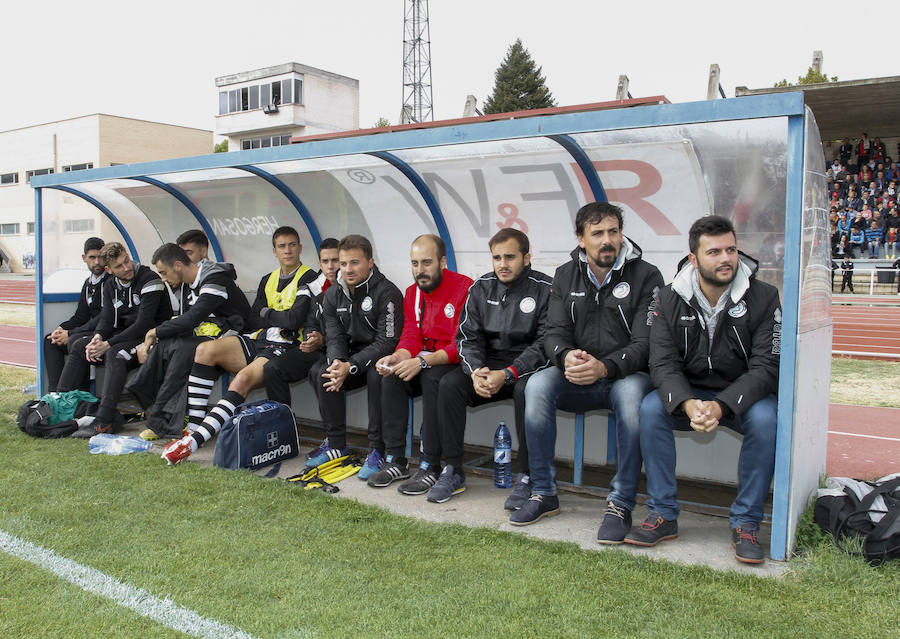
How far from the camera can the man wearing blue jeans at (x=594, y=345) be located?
143 inches

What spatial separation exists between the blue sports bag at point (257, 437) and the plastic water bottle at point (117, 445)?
61 centimetres

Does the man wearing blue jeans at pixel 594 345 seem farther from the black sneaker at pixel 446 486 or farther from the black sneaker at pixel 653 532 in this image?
the black sneaker at pixel 446 486

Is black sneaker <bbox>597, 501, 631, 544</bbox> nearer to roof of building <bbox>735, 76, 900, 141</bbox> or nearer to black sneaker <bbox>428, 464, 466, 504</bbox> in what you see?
black sneaker <bbox>428, 464, 466, 504</bbox>

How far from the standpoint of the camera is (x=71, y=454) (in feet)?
15.7

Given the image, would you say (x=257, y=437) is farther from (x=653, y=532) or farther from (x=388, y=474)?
(x=653, y=532)

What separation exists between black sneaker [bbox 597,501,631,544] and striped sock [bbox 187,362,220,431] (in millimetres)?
3106

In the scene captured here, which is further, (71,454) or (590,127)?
(71,454)

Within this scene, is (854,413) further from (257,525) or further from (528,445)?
(257,525)

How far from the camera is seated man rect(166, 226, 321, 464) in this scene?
16.5 feet

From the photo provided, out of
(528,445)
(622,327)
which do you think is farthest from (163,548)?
(622,327)

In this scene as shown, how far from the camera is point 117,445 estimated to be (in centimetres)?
488

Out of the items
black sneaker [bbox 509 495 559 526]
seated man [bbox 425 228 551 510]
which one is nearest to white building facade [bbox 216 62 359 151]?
seated man [bbox 425 228 551 510]

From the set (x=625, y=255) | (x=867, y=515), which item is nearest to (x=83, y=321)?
(x=625, y=255)

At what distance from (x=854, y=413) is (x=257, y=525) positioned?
5673mm
